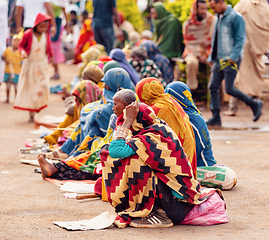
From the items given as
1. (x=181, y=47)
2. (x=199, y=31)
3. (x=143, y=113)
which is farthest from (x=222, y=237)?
(x=181, y=47)

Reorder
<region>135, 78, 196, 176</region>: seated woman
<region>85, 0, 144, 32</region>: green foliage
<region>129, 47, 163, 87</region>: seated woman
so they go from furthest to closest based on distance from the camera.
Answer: <region>85, 0, 144, 32</region>: green foliage
<region>129, 47, 163, 87</region>: seated woman
<region>135, 78, 196, 176</region>: seated woman

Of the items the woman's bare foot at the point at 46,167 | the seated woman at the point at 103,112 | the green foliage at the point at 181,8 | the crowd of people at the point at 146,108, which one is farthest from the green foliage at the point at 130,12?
the woman's bare foot at the point at 46,167

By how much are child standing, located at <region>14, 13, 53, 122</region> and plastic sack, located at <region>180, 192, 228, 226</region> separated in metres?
5.36

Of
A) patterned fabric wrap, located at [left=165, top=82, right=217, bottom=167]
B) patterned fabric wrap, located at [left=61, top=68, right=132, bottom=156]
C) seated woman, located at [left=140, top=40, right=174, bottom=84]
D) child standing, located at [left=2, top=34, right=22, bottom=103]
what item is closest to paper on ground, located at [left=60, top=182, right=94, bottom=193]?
patterned fabric wrap, located at [left=61, top=68, right=132, bottom=156]

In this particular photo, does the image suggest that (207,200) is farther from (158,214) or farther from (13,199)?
(13,199)

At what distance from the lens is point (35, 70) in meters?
9.22

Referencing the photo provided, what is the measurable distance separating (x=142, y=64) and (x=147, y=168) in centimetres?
525

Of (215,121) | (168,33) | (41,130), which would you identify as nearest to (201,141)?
(215,121)

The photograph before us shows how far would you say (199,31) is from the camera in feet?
35.2

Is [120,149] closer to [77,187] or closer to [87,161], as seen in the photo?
[77,187]

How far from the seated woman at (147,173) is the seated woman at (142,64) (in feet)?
16.4

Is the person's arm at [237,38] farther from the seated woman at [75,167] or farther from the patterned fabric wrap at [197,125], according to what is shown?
the seated woman at [75,167]

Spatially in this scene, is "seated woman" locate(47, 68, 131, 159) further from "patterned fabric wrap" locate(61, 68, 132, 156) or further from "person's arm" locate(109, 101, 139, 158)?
"person's arm" locate(109, 101, 139, 158)

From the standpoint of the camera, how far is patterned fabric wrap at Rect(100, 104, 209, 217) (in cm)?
402
